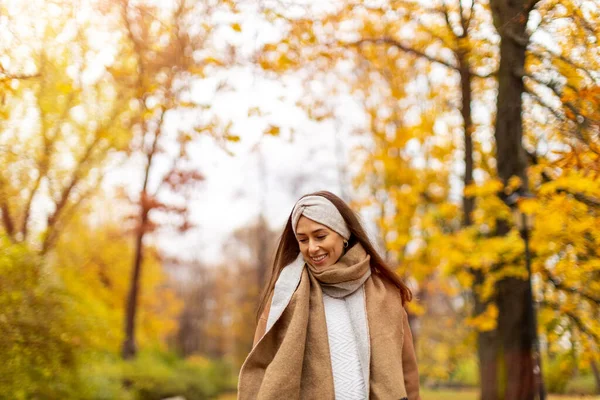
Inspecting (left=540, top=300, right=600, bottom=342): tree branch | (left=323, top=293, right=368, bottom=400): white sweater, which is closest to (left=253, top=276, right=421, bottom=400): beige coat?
(left=323, top=293, right=368, bottom=400): white sweater

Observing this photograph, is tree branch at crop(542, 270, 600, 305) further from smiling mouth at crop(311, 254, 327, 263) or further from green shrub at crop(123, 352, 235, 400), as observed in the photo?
green shrub at crop(123, 352, 235, 400)

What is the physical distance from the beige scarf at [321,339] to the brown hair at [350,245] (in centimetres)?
7

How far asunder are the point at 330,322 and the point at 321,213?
502 mm

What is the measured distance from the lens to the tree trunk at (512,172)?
658 centimetres

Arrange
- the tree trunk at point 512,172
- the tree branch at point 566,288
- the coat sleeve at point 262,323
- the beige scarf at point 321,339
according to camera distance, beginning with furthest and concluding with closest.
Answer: the tree branch at point 566,288
the tree trunk at point 512,172
the coat sleeve at point 262,323
the beige scarf at point 321,339

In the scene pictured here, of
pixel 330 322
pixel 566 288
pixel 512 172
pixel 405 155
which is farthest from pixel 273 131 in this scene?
pixel 405 155

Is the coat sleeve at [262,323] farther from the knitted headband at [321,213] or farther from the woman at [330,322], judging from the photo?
the knitted headband at [321,213]

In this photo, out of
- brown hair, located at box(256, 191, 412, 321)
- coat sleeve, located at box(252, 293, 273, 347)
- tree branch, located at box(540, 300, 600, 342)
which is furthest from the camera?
tree branch, located at box(540, 300, 600, 342)

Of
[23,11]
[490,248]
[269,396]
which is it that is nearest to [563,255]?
[490,248]

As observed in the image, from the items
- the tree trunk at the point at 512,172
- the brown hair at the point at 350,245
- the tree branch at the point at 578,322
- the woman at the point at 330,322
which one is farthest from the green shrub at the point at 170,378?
the woman at the point at 330,322

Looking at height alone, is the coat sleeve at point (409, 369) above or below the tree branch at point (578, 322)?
above

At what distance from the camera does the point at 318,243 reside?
3.04 m

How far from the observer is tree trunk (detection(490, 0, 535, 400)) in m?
6.58

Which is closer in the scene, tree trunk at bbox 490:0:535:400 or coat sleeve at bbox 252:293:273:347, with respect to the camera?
coat sleeve at bbox 252:293:273:347
